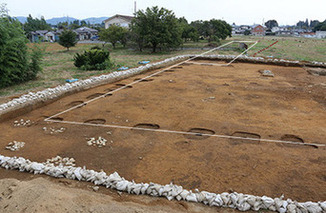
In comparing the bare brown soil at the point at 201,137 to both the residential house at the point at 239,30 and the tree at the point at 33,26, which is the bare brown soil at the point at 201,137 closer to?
the tree at the point at 33,26

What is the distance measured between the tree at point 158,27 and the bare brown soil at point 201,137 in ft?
34.7

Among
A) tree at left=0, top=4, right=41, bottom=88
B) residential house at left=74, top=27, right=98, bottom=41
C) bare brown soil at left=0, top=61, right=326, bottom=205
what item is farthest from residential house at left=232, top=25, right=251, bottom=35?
tree at left=0, top=4, right=41, bottom=88

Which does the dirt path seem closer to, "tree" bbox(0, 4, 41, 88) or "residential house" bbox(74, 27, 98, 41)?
"tree" bbox(0, 4, 41, 88)

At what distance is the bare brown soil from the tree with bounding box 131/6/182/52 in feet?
34.7

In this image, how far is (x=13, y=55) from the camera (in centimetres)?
948

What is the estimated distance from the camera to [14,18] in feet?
32.6

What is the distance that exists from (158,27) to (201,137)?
15.5m

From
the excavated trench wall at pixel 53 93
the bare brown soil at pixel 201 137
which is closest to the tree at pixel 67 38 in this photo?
the excavated trench wall at pixel 53 93

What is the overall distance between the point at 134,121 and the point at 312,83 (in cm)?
836

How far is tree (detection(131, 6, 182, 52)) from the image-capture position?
19125mm

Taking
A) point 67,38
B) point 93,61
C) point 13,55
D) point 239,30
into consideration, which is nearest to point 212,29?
point 67,38

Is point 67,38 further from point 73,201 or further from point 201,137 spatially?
point 73,201

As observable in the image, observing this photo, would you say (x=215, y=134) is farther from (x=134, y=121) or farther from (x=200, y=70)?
(x=200, y=70)

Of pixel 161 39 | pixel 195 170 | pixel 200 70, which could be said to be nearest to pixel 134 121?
pixel 195 170
